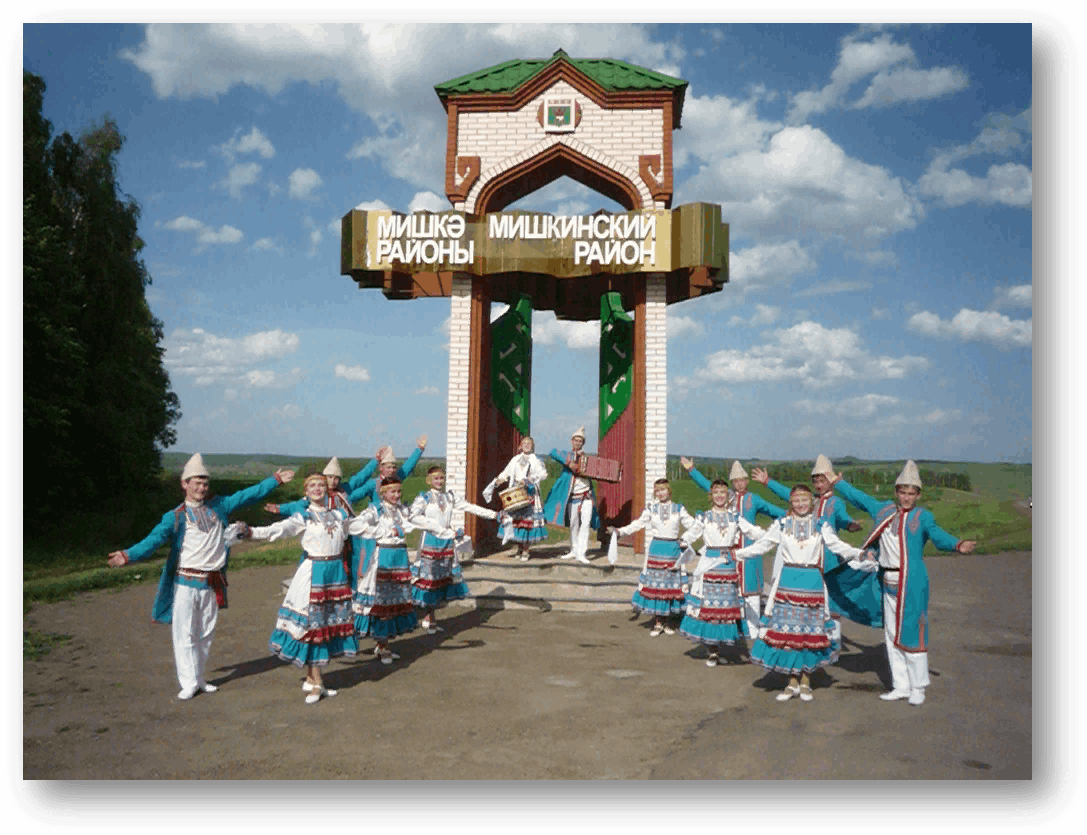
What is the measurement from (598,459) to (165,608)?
646 centimetres

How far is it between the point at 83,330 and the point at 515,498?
1314 cm

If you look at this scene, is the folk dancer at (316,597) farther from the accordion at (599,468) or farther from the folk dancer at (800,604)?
the accordion at (599,468)

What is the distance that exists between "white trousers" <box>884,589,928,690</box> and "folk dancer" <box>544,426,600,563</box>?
4893 mm

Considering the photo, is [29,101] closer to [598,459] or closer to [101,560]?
[101,560]

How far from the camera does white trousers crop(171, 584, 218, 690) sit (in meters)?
5.95

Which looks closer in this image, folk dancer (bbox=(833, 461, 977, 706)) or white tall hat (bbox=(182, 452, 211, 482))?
folk dancer (bbox=(833, 461, 977, 706))

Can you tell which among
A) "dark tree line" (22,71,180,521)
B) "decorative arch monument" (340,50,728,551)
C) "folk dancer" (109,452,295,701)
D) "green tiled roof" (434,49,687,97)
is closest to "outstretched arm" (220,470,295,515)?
"folk dancer" (109,452,295,701)

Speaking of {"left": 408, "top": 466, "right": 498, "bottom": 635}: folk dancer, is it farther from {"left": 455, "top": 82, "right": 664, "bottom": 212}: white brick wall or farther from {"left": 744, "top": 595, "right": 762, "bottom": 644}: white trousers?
{"left": 455, "top": 82, "right": 664, "bottom": 212}: white brick wall

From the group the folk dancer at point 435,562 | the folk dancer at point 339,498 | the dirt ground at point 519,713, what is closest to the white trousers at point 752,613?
the dirt ground at point 519,713

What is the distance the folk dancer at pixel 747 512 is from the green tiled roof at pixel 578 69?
648 centimetres

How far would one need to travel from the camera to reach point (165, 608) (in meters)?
6.10

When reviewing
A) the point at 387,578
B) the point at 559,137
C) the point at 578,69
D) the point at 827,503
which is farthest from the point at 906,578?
the point at 578,69

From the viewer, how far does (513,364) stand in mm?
12125

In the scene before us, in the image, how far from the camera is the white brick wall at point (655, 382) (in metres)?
10.5
